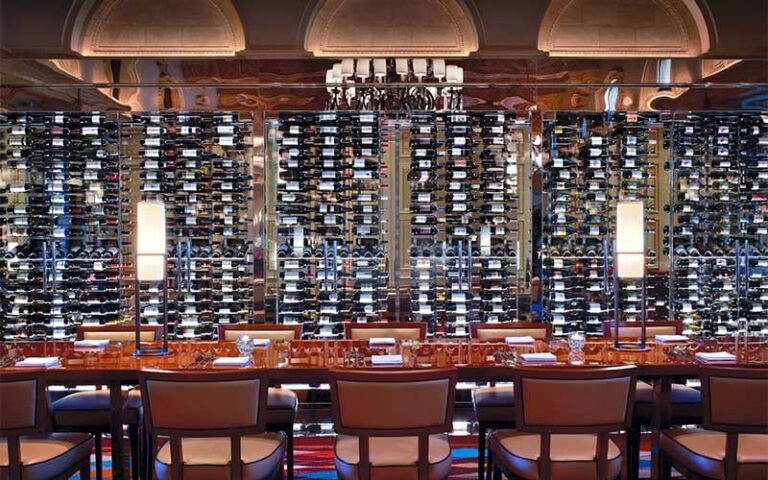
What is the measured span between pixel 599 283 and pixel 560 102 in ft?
5.84

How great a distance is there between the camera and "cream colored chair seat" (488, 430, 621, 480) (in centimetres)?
249

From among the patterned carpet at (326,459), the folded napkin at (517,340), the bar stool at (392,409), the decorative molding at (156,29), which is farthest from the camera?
the decorative molding at (156,29)

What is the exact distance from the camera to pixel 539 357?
3145mm

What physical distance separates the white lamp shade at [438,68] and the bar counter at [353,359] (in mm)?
3233

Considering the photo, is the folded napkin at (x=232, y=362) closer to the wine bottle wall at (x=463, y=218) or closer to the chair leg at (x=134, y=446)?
the chair leg at (x=134, y=446)

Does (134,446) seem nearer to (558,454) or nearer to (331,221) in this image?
(558,454)

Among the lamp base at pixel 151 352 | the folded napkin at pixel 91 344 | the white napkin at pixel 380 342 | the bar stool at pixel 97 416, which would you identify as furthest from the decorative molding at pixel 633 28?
the bar stool at pixel 97 416

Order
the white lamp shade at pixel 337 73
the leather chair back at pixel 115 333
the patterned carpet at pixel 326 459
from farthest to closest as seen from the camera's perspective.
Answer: the white lamp shade at pixel 337 73 < the leather chair back at pixel 115 333 < the patterned carpet at pixel 326 459

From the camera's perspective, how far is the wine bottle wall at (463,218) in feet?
19.9

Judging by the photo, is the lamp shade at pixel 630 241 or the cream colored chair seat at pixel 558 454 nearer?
the cream colored chair seat at pixel 558 454

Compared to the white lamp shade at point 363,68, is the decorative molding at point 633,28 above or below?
above

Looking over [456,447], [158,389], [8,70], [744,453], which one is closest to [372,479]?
[158,389]

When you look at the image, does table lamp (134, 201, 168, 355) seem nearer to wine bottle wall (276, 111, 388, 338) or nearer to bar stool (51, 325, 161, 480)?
bar stool (51, 325, 161, 480)

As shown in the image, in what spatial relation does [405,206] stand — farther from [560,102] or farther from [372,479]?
[372,479]
